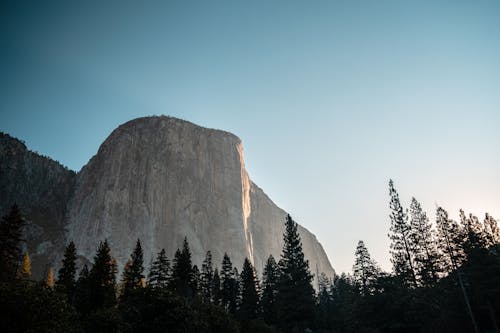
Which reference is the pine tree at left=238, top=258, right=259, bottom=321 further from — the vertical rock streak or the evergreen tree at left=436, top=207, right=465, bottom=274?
the vertical rock streak

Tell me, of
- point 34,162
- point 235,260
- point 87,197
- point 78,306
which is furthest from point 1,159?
point 78,306

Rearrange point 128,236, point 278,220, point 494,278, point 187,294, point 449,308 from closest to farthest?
1. point 494,278
2. point 449,308
3. point 187,294
4. point 128,236
5. point 278,220

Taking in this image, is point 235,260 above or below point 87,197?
below

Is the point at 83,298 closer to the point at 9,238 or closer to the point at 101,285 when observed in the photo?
the point at 101,285

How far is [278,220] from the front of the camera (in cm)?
15800

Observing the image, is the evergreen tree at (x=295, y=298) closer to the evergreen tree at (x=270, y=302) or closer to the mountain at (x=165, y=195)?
the evergreen tree at (x=270, y=302)

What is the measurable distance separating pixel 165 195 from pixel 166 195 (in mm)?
298

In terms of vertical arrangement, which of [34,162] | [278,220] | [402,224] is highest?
[34,162]

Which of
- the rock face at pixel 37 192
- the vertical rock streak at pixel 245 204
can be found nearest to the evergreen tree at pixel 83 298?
the rock face at pixel 37 192

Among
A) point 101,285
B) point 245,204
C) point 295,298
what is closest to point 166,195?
point 245,204

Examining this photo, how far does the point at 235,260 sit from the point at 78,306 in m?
77.3

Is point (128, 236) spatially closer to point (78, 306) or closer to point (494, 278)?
point (78, 306)

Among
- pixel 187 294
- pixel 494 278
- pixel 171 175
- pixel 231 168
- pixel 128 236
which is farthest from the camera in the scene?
pixel 231 168

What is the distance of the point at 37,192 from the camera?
134 meters
